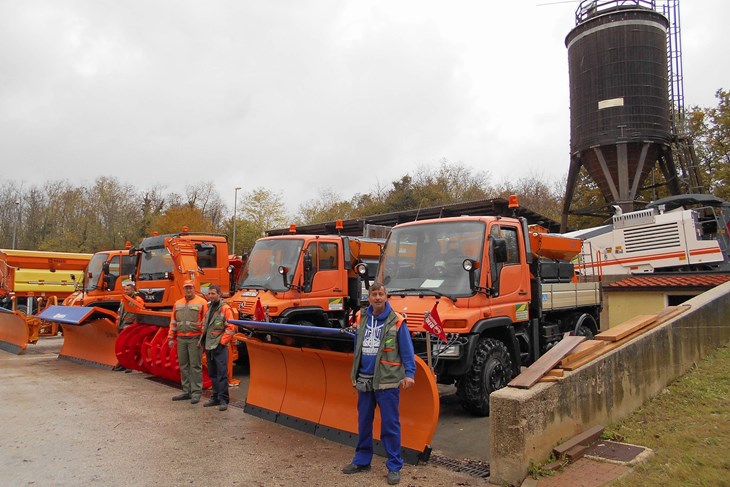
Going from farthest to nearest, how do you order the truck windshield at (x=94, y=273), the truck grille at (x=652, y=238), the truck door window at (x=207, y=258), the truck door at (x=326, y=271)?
1. the truck grille at (x=652, y=238)
2. the truck windshield at (x=94, y=273)
3. the truck door window at (x=207, y=258)
4. the truck door at (x=326, y=271)

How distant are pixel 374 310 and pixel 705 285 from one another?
11463mm

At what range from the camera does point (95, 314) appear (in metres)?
10.7

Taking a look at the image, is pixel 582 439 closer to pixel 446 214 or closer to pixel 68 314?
pixel 446 214

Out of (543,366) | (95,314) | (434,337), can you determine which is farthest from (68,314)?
(543,366)

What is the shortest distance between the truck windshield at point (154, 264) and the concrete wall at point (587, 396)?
9.50 meters

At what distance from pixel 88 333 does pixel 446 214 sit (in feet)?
26.1

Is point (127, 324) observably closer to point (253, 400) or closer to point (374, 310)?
point (253, 400)

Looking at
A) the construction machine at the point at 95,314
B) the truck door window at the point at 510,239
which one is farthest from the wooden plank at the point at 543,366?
the construction machine at the point at 95,314

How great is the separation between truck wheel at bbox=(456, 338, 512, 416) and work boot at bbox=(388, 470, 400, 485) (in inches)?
85.0

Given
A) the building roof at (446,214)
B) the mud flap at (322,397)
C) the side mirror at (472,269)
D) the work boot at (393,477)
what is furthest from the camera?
the building roof at (446,214)

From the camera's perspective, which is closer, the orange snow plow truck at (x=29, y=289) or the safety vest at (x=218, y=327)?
the safety vest at (x=218, y=327)

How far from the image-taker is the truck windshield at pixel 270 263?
9.80 m

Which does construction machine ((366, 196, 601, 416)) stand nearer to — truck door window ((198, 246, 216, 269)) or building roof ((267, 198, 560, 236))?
building roof ((267, 198, 560, 236))

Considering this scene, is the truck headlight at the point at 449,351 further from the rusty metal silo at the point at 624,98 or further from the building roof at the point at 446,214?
the rusty metal silo at the point at 624,98
